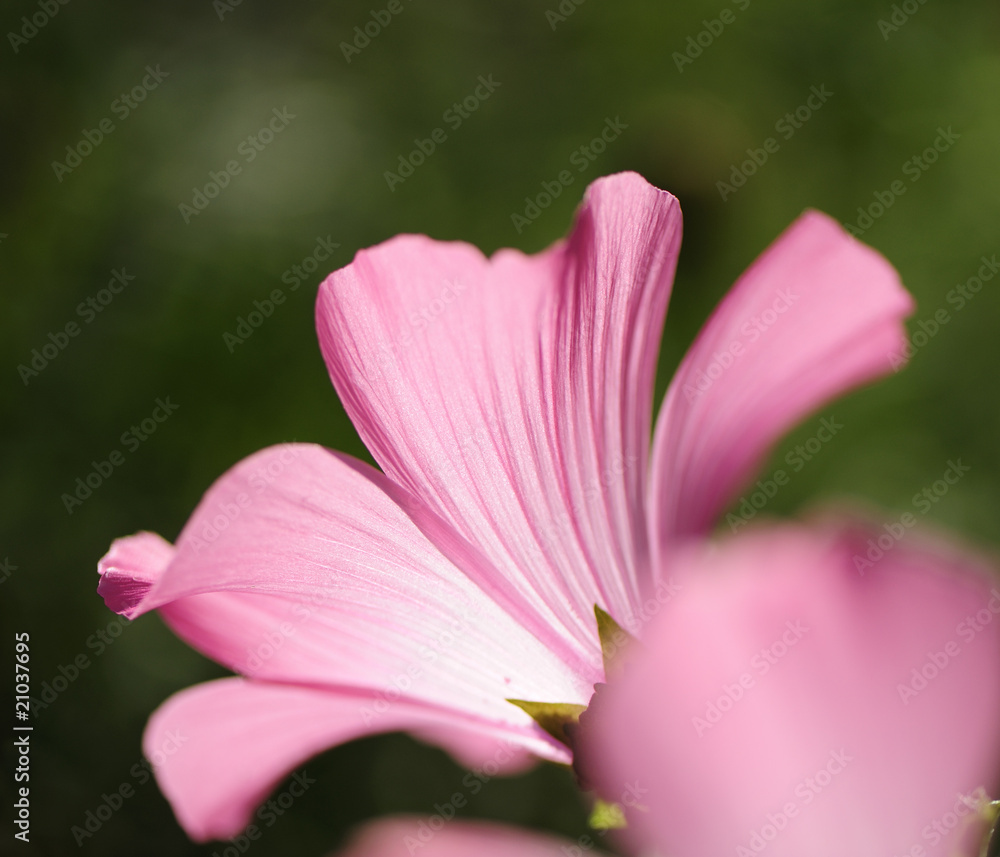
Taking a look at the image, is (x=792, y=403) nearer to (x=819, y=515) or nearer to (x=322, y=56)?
(x=819, y=515)

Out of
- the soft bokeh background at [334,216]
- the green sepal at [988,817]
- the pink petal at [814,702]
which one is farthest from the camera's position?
the soft bokeh background at [334,216]

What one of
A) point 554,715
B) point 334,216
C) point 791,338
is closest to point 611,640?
point 554,715

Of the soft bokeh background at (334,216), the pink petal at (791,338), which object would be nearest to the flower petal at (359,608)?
the pink petal at (791,338)

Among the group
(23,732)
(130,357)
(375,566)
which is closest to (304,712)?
(375,566)

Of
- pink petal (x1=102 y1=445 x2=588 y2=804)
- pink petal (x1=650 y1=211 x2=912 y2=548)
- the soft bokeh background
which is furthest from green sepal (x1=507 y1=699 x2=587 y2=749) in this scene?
the soft bokeh background

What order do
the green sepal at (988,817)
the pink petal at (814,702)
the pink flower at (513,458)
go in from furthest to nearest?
the pink flower at (513,458) < the green sepal at (988,817) < the pink petal at (814,702)

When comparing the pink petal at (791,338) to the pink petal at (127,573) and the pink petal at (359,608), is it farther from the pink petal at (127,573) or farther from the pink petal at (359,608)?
the pink petal at (127,573)

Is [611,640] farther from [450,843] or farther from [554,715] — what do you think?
[450,843]
